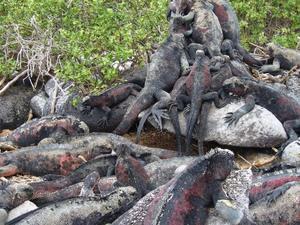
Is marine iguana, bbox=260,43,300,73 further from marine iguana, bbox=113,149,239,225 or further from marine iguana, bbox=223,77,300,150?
marine iguana, bbox=113,149,239,225

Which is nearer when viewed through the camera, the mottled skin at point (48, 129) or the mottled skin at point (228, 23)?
the mottled skin at point (48, 129)

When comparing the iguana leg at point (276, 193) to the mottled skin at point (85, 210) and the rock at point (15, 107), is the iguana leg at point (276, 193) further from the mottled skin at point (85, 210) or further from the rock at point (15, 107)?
the rock at point (15, 107)

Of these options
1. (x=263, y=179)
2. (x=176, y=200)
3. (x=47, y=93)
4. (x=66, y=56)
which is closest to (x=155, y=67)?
(x=66, y=56)

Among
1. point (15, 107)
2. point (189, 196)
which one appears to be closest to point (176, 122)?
point (189, 196)

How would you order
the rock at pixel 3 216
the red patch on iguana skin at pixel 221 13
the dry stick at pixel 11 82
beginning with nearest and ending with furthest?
the rock at pixel 3 216, the red patch on iguana skin at pixel 221 13, the dry stick at pixel 11 82

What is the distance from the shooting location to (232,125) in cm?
723

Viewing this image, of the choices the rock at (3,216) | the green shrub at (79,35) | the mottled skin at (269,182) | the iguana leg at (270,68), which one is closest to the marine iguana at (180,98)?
the green shrub at (79,35)

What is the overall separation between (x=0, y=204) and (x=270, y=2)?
8.36 metres

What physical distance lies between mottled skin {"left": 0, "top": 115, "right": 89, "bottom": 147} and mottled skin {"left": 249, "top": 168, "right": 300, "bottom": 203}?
9.72ft

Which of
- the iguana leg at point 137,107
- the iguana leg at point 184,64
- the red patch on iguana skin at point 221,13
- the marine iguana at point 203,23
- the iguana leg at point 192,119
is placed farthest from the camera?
the red patch on iguana skin at point 221,13

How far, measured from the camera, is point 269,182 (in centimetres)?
551

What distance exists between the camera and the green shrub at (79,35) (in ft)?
27.3

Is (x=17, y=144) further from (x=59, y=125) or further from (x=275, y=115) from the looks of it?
(x=275, y=115)

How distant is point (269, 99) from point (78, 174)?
7.65 ft
